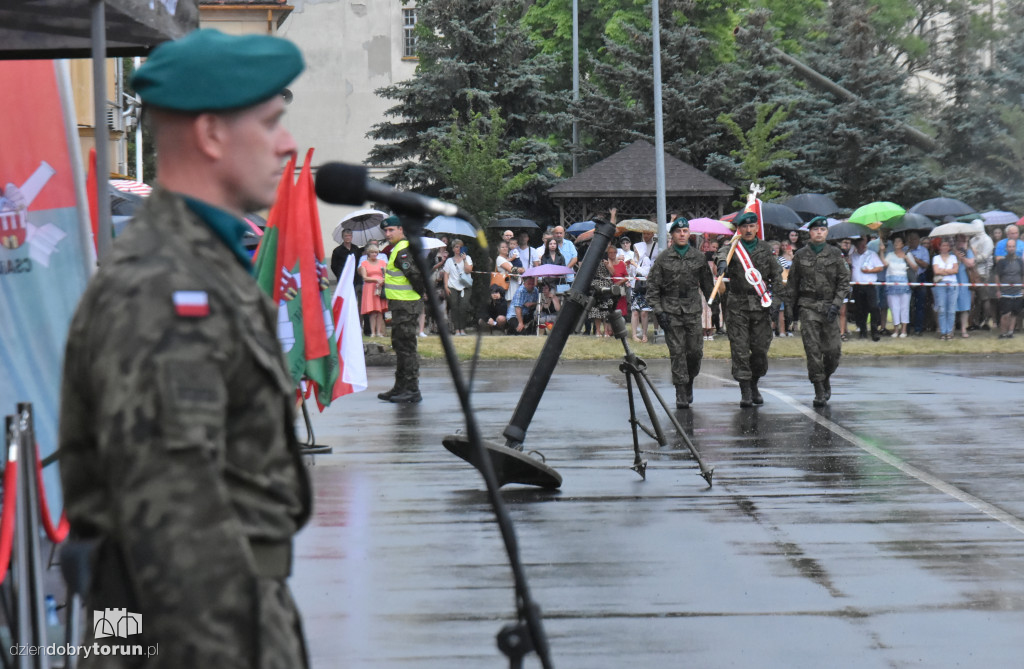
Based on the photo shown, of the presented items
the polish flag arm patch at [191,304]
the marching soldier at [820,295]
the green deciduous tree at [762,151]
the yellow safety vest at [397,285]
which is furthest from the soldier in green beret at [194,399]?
the green deciduous tree at [762,151]

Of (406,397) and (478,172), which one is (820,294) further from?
(478,172)

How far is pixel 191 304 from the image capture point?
220cm

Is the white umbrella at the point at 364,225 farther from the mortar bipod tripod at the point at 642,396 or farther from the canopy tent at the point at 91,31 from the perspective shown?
the canopy tent at the point at 91,31

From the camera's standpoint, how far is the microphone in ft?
9.40

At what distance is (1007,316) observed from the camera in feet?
84.5

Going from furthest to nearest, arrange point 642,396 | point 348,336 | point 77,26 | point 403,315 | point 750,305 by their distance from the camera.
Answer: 1. point 403,315
2. point 750,305
3. point 348,336
4. point 642,396
5. point 77,26

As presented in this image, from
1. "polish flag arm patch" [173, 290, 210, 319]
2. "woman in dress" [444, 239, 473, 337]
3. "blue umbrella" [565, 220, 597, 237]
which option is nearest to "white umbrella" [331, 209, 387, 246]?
"woman in dress" [444, 239, 473, 337]

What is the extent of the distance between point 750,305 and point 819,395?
1.32m

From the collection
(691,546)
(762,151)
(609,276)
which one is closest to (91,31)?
(691,546)

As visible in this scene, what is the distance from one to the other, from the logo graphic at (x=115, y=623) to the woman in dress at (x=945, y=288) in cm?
2439

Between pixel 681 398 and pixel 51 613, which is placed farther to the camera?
pixel 681 398

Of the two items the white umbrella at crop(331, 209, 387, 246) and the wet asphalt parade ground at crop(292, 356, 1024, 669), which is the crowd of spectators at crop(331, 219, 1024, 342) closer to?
the white umbrella at crop(331, 209, 387, 246)

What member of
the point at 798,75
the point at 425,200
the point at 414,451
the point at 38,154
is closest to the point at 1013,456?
the point at 414,451

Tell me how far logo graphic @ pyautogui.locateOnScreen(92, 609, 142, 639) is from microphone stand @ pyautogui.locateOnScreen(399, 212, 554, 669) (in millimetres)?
822
